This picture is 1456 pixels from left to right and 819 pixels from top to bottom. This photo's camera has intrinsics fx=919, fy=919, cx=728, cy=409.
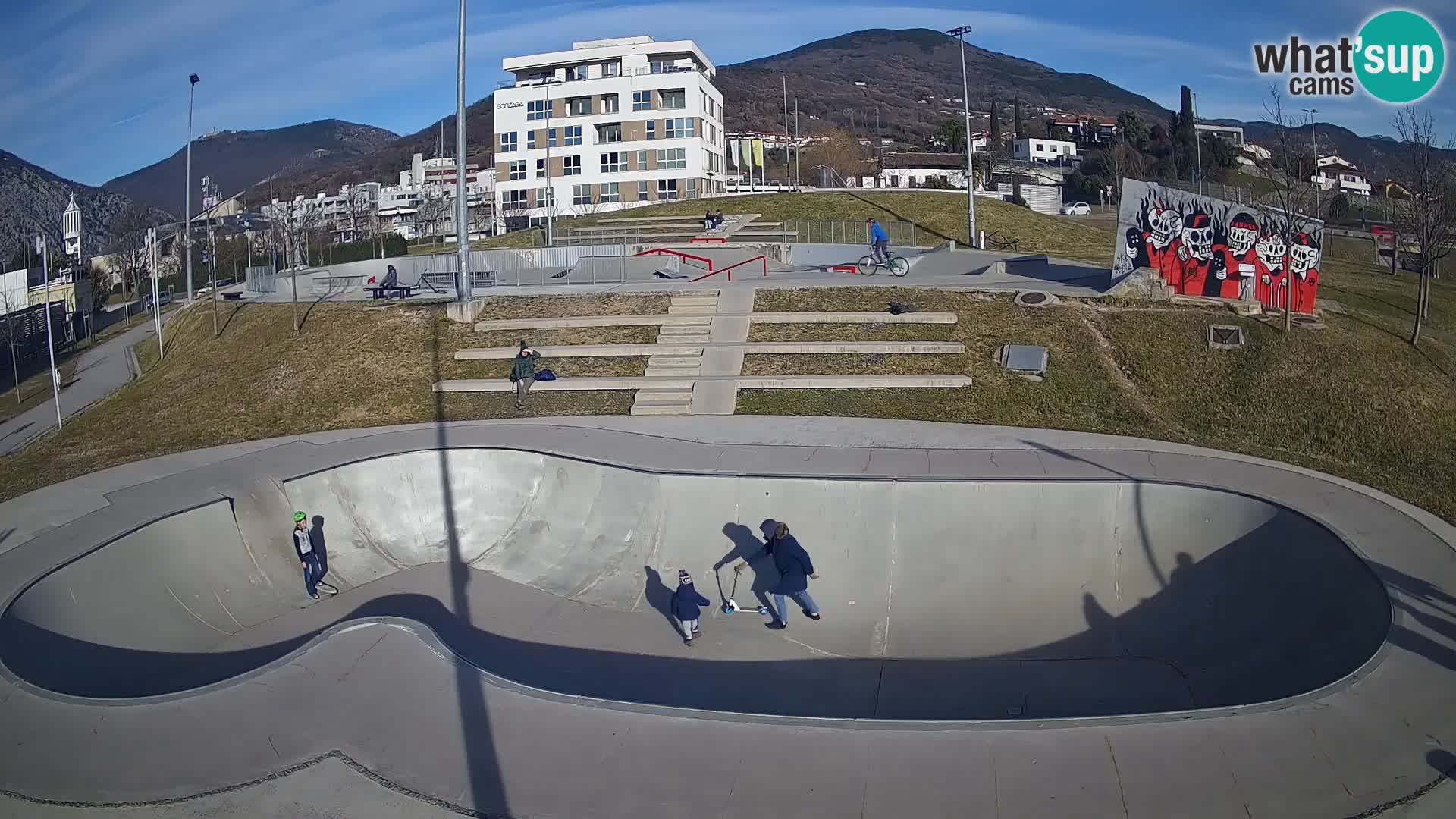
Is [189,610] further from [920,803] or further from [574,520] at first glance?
[920,803]

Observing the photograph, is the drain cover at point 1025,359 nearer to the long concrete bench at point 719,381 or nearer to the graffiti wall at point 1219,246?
the long concrete bench at point 719,381

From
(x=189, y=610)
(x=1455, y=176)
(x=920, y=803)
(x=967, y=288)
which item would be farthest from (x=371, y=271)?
(x=1455, y=176)

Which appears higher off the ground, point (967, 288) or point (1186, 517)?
point (967, 288)

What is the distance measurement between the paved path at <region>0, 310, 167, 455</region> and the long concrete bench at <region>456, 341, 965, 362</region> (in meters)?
10.6

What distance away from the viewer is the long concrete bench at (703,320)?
80.0 ft

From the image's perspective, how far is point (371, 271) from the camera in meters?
42.7

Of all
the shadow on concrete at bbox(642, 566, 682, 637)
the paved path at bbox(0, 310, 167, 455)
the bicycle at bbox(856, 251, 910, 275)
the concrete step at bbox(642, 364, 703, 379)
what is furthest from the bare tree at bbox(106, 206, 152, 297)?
the shadow on concrete at bbox(642, 566, 682, 637)

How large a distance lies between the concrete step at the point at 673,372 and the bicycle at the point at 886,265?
9.91 meters

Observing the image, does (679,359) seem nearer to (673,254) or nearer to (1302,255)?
(673,254)

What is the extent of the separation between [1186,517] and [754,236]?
1295 inches

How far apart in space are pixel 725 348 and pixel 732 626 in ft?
36.3

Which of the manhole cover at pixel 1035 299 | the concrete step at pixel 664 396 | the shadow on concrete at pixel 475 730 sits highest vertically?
the manhole cover at pixel 1035 299

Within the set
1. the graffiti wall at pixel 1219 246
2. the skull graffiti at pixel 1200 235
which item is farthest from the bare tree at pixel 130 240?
the skull graffiti at pixel 1200 235

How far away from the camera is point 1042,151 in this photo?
12488 centimetres
